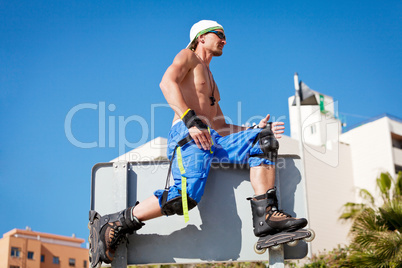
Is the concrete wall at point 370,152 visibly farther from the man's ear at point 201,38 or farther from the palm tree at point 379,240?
the man's ear at point 201,38

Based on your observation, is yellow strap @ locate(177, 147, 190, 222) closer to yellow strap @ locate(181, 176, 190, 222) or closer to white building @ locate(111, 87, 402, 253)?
yellow strap @ locate(181, 176, 190, 222)

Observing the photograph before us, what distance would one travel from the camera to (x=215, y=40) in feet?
17.7

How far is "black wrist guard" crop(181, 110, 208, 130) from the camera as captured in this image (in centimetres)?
459

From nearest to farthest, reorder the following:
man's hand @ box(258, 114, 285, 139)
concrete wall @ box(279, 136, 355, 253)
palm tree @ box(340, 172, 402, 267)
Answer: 1. man's hand @ box(258, 114, 285, 139)
2. palm tree @ box(340, 172, 402, 267)
3. concrete wall @ box(279, 136, 355, 253)

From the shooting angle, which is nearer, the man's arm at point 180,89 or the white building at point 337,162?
the man's arm at point 180,89

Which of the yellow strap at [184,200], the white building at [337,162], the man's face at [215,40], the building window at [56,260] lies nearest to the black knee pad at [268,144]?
the yellow strap at [184,200]

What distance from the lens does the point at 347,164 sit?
2883cm

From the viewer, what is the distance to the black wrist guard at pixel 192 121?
459 centimetres

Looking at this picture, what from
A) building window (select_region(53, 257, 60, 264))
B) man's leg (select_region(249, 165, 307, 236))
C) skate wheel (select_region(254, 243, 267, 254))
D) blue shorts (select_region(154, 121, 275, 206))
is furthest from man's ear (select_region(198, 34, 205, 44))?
building window (select_region(53, 257, 60, 264))

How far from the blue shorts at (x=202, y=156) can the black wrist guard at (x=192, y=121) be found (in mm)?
135

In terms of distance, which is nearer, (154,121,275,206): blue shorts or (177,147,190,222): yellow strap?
(177,147,190,222): yellow strap

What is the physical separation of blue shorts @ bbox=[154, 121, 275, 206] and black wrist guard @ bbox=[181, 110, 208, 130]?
14 cm

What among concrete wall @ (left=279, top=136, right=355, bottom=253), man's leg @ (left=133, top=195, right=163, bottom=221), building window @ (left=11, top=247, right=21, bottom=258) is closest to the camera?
man's leg @ (left=133, top=195, right=163, bottom=221)

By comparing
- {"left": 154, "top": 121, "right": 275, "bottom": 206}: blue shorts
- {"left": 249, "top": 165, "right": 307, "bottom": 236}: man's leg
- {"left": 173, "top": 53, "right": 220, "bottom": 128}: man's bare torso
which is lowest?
{"left": 249, "top": 165, "right": 307, "bottom": 236}: man's leg
